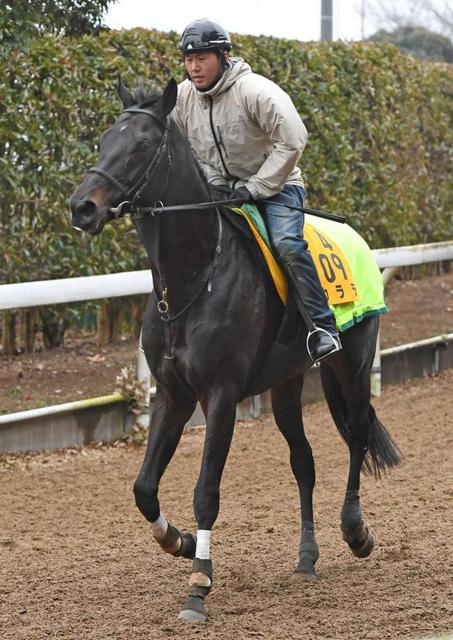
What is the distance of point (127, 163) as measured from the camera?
5.18m

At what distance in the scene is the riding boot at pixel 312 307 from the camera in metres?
5.74

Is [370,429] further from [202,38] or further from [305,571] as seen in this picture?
[202,38]

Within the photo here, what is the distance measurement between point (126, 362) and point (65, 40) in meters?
2.56

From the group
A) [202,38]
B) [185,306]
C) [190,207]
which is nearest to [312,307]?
[185,306]

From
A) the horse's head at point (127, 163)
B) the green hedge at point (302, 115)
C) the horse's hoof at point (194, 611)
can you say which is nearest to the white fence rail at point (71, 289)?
the green hedge at point (302, 115)

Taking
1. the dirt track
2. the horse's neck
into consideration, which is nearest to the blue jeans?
the horse's neck

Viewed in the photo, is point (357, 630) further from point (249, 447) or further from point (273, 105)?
point (249, 447)

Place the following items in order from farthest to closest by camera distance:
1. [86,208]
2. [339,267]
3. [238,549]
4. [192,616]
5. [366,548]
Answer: [238,549]
[339,267]
[366,548]
[192,616]
[86,208]

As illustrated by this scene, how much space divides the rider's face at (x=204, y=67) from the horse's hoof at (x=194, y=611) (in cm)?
226

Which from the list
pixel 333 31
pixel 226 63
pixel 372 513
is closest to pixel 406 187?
pixel 333 31

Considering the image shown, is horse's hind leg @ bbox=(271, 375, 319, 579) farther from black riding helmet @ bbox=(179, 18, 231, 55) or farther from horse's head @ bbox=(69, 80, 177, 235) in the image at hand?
black riding helmet @ bbox=(179, 18, 231, 55)

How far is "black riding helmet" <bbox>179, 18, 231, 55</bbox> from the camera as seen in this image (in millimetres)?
5555

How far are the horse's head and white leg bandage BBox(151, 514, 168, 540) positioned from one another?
1346 mm

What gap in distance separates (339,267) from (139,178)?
1.46m
